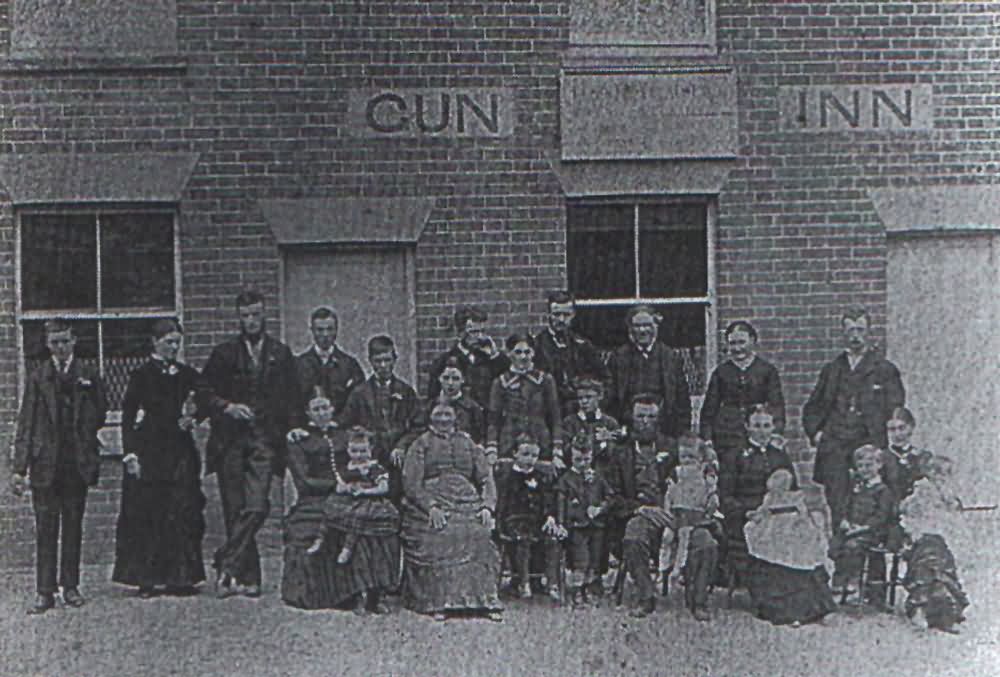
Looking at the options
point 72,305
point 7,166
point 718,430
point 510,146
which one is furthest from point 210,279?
point 718,430

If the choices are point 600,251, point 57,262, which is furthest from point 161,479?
point 600,251

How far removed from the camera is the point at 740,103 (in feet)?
15.4

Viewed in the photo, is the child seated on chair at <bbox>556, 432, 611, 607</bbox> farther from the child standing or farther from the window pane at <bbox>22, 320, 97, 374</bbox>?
the window pane at <bbox>22, 320, 97, 374</bbox>

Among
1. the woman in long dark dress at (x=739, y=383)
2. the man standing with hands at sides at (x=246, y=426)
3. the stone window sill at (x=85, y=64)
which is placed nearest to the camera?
the stone window sill at (x=85, y=64)

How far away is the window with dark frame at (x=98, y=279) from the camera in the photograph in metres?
4.58

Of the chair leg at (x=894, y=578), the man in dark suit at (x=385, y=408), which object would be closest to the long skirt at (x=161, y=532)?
the man in dark suit at (x=385, y=408)

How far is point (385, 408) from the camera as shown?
4.69 meters

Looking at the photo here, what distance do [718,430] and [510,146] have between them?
1347 mm

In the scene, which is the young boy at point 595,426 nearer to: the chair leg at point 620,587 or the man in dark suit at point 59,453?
the chair leg at point 620,587

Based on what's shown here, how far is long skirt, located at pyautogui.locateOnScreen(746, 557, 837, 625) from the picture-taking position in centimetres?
478

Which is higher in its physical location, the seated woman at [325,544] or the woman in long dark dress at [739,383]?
the woman in long dark dress at [739,383]

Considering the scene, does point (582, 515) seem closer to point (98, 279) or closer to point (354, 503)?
point (354, 503)

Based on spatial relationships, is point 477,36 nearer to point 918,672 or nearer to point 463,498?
point 463,498

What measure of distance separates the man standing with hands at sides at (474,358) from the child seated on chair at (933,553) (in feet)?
5.51
